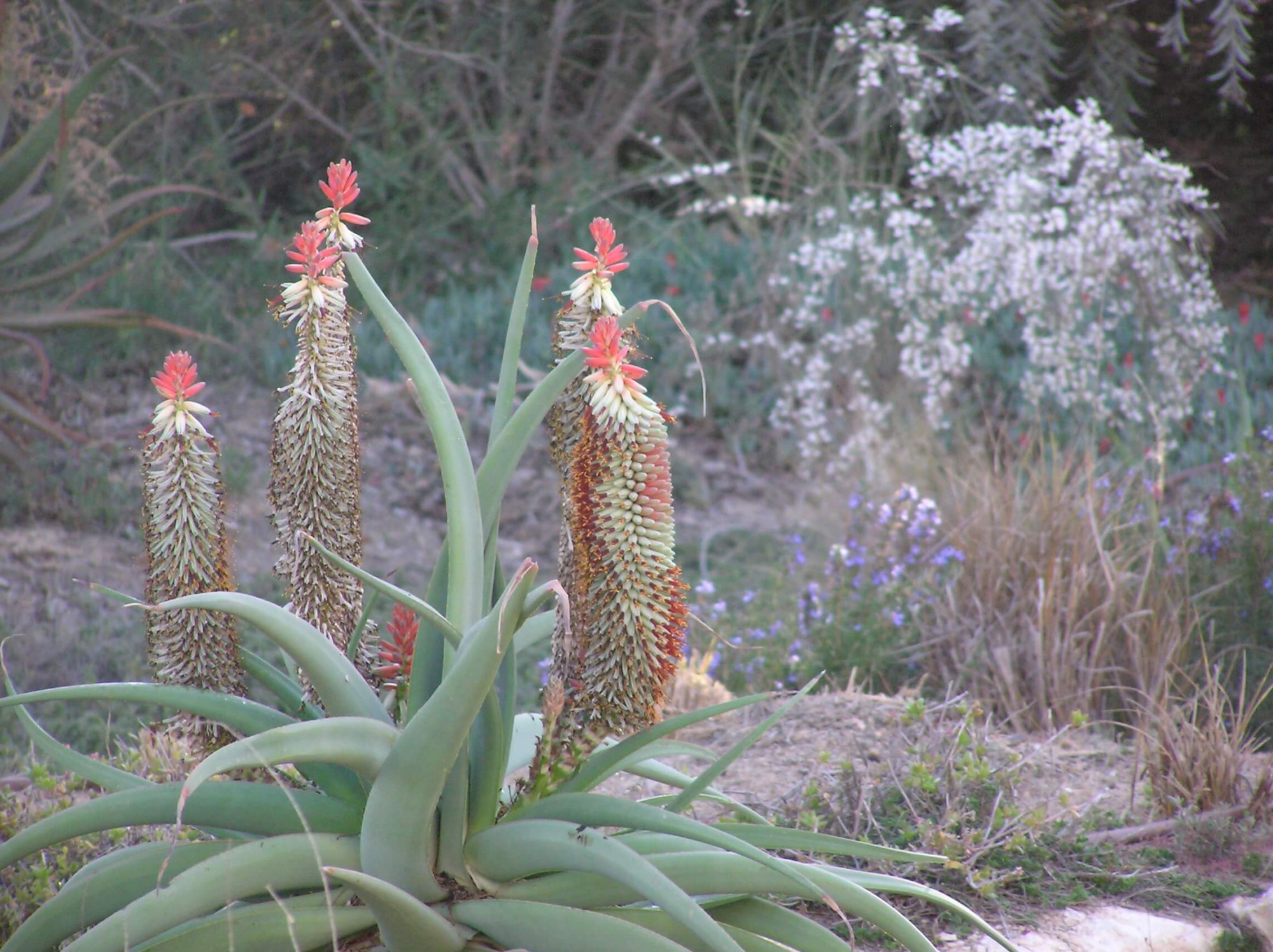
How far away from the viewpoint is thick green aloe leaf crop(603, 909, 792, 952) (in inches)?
64.5

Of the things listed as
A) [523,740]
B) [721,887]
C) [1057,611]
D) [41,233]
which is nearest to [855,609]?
[1057,611]

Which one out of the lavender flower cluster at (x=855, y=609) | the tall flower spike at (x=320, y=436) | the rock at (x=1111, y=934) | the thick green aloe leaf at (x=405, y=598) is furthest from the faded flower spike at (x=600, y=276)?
the lavender flower cluster at (x=855, y=609)

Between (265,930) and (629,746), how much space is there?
1.74 ft

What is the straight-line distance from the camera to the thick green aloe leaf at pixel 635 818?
1464 mm

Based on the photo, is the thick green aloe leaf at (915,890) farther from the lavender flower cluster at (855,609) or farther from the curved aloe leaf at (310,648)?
the lavender flower cluster at (855,609)

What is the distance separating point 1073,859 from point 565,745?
52.0 inches

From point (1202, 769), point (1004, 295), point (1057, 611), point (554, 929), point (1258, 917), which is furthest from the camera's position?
point (1004, 295)

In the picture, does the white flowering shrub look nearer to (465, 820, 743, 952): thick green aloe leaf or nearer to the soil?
the soil

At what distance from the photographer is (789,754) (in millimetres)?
3039

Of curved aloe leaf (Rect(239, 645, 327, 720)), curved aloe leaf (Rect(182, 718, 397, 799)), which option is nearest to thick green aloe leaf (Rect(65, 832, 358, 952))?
curved aloe leaf (Rect(182, 718, 397, 799))

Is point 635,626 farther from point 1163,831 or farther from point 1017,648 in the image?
point 1017,648

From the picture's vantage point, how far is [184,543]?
5.45ft

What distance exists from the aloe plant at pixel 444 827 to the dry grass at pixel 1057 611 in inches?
72.4

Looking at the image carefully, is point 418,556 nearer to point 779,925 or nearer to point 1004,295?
point 1004,295
